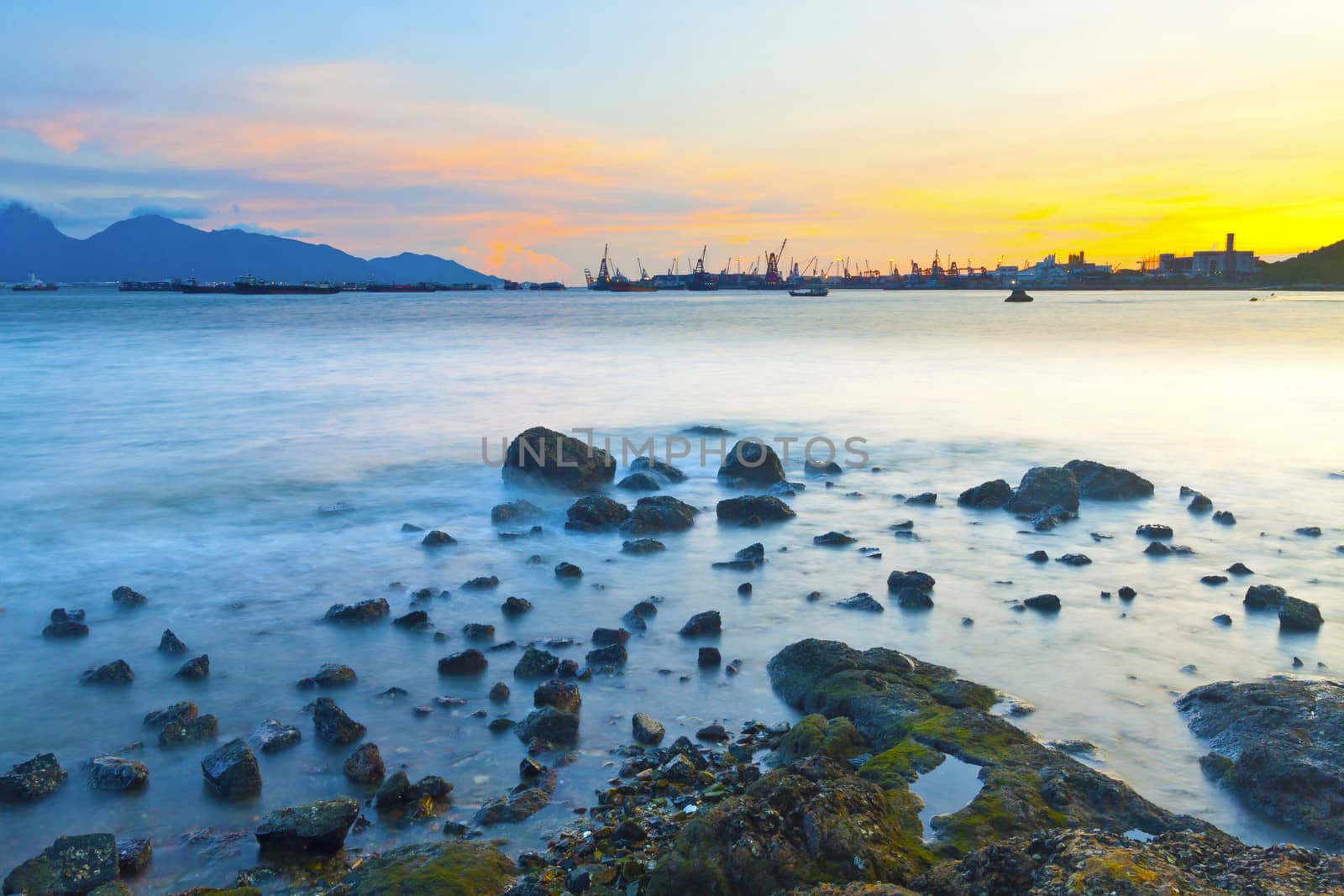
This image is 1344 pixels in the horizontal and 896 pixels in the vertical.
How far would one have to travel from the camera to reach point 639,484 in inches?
507

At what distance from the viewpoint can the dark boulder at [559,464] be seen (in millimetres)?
12734

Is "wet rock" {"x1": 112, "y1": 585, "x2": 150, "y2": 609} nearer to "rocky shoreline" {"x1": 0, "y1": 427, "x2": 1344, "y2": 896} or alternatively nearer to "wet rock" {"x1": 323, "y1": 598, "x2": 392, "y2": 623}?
"rocky shoreline" {"x1": 0, "y1": 427, "x2": 1344, "y2": 896}

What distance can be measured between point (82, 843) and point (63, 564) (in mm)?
6662

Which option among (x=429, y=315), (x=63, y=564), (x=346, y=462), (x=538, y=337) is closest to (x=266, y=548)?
(x=63, y=564)

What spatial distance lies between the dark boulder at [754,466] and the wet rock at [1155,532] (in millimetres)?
4697

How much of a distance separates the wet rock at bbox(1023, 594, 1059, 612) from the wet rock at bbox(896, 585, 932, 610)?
842mm

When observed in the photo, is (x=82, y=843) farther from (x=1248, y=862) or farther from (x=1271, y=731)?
(x=1271, y=731)

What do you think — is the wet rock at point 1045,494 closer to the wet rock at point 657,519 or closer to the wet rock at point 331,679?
the wet rock at point 657,519

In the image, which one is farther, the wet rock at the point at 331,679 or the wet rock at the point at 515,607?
the wet rock at the point at 515,607

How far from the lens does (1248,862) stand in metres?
3.39

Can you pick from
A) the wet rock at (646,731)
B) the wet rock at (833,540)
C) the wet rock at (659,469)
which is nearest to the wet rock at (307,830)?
the wet rock at (646,731)

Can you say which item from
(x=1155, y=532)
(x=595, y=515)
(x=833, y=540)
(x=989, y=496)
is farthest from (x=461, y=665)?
(x=1155, y=532)

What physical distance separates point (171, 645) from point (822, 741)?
526cm

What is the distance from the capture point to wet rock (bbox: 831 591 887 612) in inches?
313
